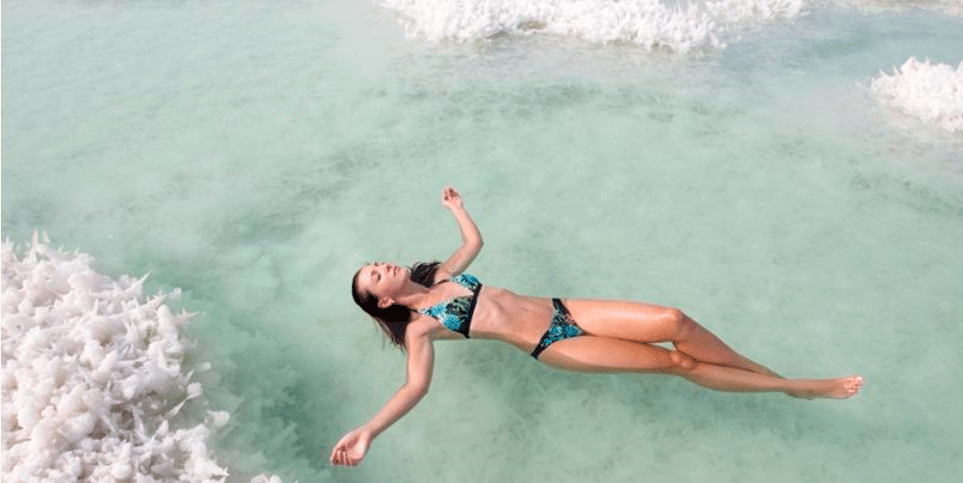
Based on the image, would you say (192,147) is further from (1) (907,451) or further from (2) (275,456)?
(1) (907,451)

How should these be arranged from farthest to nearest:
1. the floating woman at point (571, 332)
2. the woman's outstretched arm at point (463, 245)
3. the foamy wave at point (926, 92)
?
1. the foamy wave at point (926, 92)
2. the woman's outstretched arm at point (463, 245)
3. the floating woman at point (571, 332)

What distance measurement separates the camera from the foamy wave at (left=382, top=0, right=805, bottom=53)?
799 centimetres

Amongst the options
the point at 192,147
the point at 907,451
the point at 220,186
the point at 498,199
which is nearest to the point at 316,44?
the point at 192,147

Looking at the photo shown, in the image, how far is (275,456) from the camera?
3.65 meters

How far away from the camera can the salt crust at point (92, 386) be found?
3.16m

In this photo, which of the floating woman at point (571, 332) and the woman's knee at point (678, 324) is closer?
the woman's knee at point (678, 324)

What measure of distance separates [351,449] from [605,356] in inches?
54.9

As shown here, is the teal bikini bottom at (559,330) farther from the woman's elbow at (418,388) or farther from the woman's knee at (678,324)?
the woman's elbow at (418,388)

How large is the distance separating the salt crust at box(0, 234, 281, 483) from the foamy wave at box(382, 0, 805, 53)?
5125 millimetres

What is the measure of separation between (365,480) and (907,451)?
2.81 metres

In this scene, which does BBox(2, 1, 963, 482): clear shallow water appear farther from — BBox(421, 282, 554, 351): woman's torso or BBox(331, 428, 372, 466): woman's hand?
BBox(331, 428, 372, 466): woman's hand

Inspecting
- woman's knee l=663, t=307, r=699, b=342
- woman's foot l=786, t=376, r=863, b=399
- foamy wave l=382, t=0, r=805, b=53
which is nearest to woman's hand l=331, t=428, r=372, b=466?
woman's knee l=663, t=307, r=699, b=342

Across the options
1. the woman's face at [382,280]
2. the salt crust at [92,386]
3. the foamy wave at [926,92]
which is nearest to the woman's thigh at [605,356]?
the woman's face at [382,280]

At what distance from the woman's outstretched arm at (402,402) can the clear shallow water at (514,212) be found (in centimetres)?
43
